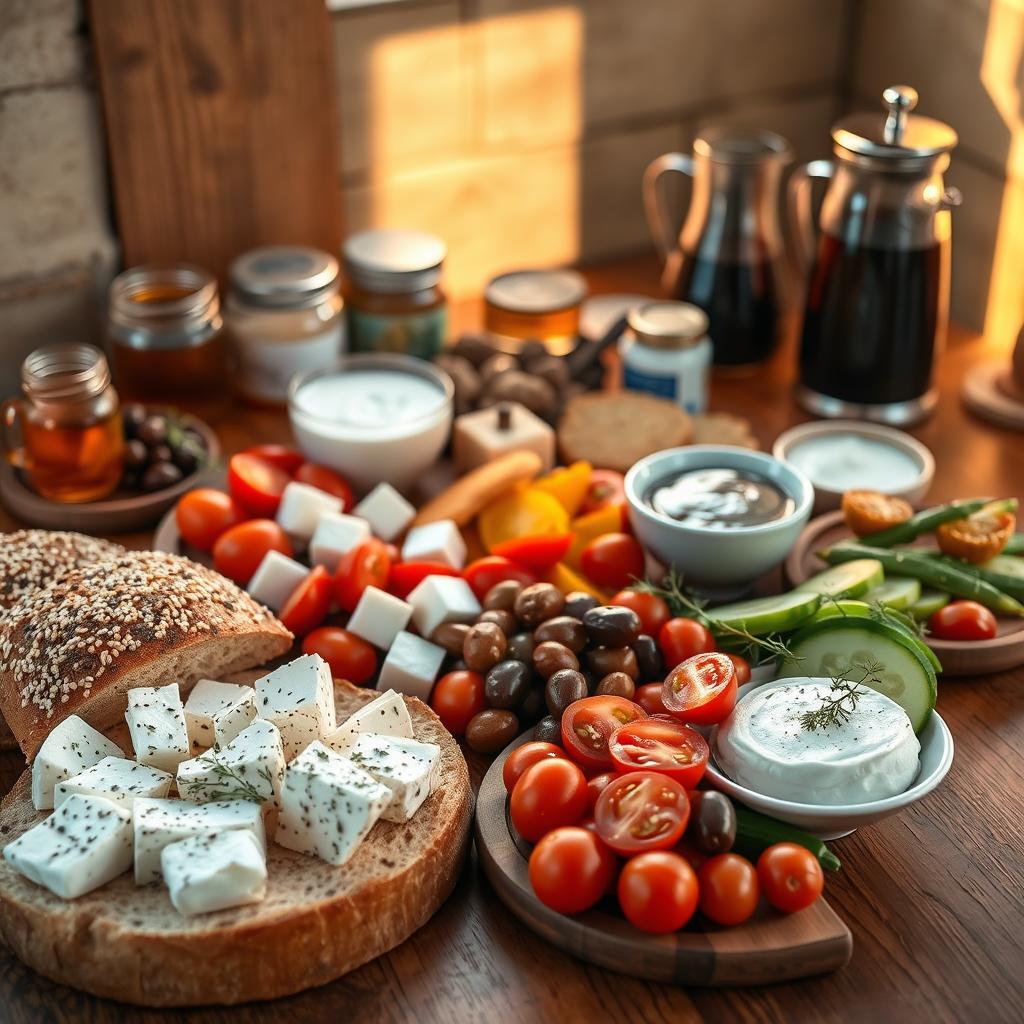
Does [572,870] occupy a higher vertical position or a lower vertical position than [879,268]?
lower

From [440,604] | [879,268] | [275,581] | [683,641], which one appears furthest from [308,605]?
[879,268]

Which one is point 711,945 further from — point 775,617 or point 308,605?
point 308,605

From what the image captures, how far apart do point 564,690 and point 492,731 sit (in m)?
0.11

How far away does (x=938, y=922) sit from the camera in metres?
1.54

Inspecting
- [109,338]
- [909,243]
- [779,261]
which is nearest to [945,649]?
[909,243]

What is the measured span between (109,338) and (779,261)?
132cm

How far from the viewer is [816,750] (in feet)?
5.08

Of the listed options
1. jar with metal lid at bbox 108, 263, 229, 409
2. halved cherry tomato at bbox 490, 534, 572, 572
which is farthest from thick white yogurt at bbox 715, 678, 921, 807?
jar with metal lid at bbox 108, 263, 229, 409

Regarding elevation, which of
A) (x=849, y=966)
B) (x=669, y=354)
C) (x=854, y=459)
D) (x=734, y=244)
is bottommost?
(x=849, y=966)

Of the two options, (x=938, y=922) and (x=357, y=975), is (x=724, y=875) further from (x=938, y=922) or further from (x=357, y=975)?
(x=357, y=975)

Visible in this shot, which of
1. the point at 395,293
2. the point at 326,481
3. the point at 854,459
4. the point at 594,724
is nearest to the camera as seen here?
the point at 594,724

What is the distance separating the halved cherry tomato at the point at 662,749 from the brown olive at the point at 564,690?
0.38 ft

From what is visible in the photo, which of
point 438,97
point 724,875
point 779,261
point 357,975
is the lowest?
point 357,975

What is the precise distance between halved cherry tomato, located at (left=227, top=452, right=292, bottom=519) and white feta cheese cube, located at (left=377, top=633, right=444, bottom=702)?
42 cm
